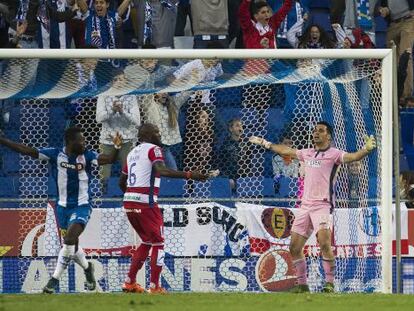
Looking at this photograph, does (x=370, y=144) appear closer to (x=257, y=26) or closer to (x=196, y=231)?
(x=196, y=231)

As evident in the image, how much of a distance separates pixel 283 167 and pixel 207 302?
345 cm

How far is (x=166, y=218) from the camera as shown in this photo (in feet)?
49.4

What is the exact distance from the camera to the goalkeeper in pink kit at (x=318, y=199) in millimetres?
14195

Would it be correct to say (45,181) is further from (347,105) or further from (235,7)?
(235,7)

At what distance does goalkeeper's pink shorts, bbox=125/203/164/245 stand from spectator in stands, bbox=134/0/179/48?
495 centimetres

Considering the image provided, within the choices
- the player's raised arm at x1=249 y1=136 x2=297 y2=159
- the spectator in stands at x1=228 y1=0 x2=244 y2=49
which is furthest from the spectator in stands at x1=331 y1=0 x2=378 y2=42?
the player's raised arm at x1=249 y1=136 x2=297 y2=159

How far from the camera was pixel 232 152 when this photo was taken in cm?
1496

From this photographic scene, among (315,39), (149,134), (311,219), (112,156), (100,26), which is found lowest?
(311,219)

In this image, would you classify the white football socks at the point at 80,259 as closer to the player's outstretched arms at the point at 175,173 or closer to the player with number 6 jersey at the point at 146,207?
the player with number 6 jersey at the point at 146,207

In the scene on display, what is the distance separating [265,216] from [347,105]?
5.33 ft

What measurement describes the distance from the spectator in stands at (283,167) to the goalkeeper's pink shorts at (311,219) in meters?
0.77

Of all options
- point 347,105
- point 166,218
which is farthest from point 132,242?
point 347,105

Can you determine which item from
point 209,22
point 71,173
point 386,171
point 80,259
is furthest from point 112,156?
point 209,22

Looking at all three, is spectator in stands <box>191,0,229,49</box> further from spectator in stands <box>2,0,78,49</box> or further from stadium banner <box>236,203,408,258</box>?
stadium banner <box>236,203,408,258</box>
